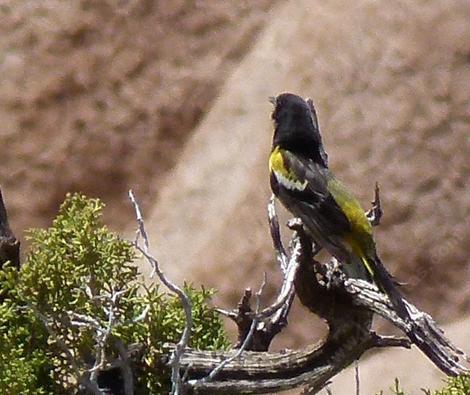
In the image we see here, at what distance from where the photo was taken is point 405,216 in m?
8.97

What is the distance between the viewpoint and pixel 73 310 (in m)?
3.08

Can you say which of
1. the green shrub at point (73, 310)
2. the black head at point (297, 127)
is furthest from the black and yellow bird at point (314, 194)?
the green shrub at point (73, 310)

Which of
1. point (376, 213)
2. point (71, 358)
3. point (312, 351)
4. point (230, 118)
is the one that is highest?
point (230, 118)

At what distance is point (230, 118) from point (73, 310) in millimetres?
6752

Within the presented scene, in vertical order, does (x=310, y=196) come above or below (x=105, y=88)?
below

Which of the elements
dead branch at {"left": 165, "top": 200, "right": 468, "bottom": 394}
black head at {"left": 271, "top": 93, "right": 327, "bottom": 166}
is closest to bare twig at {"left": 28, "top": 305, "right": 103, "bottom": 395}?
dead branch at {"left": 165, "top": 200, "right": 468, "bottom": 394}

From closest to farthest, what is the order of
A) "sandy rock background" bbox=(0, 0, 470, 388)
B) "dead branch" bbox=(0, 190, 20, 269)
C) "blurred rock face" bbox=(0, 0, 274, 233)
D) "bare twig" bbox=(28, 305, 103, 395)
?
"bare twig" bbox=(28, 305, 103, 395) → "dead branch" bbox=(0, 190, 20, 269) → "sandy rock background" bbox=(0, 0, 470, 388) → "blurred rock face" bbox=(0, 0, 274, 233)

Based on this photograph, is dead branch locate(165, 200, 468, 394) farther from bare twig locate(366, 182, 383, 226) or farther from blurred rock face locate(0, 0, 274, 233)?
blurred rock face locate(0, 0, 274, 233)

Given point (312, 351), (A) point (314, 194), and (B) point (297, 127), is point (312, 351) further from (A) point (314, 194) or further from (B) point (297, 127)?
(B) point (297, 127)

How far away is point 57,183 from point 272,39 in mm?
2244

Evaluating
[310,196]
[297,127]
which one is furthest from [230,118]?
[310,196]

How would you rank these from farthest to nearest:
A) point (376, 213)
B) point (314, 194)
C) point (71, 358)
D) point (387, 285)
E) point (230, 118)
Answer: point (230, 118) < point (314, 194) < point (376, 213) < point (387, 285) < point (71, 358)

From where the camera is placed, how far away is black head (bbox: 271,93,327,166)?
4.05 metres

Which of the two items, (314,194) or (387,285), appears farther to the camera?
(314,194)
